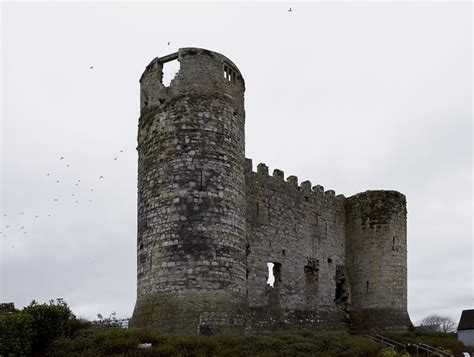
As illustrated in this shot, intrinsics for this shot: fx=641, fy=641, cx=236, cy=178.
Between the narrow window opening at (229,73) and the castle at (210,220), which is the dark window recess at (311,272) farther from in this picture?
the narrow window opening at (229,73)

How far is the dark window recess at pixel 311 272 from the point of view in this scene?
26625 mm

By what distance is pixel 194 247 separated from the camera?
18906 millimetres

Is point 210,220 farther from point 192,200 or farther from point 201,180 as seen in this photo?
point 201,180

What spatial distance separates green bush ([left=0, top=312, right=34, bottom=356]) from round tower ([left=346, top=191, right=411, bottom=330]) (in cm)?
1577

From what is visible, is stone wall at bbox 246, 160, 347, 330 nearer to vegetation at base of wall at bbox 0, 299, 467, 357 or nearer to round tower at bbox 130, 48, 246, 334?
round tower at bbox 130, 48, 246, 334

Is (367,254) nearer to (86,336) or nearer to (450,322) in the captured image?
(86,336)

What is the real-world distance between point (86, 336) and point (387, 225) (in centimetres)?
1550

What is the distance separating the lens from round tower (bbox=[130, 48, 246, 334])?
1875 centimetres

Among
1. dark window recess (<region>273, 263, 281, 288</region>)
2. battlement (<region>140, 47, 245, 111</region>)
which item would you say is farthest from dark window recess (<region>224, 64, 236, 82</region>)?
dark window recess (<region>273, 263, 281, 288</region>)

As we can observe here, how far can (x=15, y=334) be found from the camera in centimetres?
1650

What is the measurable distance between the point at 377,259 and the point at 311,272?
341 cm

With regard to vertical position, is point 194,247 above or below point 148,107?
below

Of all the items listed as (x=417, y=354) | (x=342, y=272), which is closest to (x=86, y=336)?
(x=417, y=354)

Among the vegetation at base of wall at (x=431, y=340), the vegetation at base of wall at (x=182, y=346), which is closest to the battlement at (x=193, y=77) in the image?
the vegetation at base of wall at (x=182, y=346)
